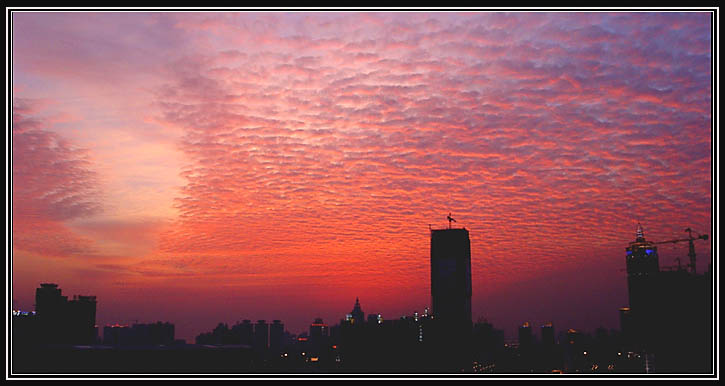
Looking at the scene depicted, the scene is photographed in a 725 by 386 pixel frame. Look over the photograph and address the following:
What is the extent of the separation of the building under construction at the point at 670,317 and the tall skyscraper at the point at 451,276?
654 inches

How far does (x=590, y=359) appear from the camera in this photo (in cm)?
4253

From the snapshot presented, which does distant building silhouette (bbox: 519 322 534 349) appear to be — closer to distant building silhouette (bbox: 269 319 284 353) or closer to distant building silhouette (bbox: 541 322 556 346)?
distant building silhouette (bbox: 541 322 556 346)

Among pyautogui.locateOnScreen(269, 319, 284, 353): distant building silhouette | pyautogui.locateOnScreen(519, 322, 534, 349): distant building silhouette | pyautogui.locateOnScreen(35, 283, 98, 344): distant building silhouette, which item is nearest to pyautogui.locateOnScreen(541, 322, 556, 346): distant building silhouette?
pyautogui.locateOnScreen(519, 322, 534, 349): distant building silhouette

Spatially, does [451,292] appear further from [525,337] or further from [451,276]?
[525,337]

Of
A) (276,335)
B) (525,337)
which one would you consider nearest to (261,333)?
(276,335)

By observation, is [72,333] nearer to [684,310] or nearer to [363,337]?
[363,337]

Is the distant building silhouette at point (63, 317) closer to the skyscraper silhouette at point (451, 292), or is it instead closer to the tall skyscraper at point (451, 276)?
the skyscraper silhouette at point (451, 292)

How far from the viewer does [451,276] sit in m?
65.8

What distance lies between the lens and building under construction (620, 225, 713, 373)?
107 ft

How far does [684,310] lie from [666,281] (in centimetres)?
808

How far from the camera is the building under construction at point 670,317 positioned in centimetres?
3259

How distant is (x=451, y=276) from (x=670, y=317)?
93.8 ft

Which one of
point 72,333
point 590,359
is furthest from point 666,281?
point 72,333
